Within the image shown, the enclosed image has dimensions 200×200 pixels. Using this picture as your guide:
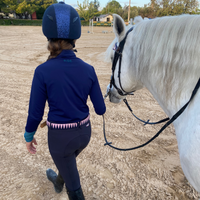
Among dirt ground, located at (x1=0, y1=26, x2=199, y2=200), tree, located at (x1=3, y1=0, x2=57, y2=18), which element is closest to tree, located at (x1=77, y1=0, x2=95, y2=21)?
tree, located at (x1=3, y1=0, x2=57, y2=18)

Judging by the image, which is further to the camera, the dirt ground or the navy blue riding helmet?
the dirt ground

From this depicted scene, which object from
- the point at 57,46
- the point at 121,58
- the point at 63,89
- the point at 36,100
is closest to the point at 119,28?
the point at 121,58

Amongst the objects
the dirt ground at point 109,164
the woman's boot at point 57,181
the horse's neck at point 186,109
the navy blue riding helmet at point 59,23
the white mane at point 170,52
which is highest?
the navy blue riding helmet at point 59,23

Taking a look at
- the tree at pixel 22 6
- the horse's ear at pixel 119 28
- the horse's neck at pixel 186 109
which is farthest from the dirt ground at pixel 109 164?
the tree at pixel 22 6

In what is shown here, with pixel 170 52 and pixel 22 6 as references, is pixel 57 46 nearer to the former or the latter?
pixel 170 52

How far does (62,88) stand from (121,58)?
81cm

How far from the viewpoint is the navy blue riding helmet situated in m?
1.10

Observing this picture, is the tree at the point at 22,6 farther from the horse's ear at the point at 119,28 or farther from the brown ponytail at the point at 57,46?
the brown ponytail at the point at 57,46

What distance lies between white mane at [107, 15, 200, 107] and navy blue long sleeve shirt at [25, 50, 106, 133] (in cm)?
49

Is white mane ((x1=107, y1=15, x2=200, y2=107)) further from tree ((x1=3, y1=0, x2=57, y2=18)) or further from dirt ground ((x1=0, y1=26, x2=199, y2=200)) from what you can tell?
tree ((x1=3, y1=0, x2=57, y2=18))

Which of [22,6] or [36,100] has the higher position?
[22,6]

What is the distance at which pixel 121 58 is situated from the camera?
1685 millimetres

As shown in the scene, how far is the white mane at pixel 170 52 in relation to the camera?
110 cm

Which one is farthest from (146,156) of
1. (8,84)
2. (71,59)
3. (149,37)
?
(8,84)
